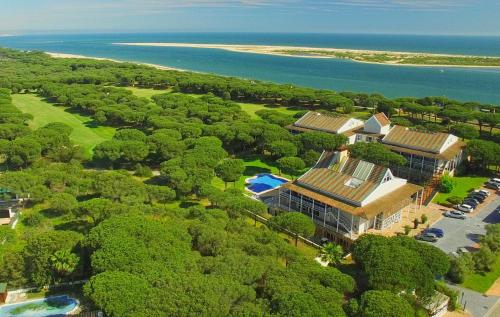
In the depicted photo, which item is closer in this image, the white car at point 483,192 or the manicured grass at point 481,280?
the manicured grass at point 481,280

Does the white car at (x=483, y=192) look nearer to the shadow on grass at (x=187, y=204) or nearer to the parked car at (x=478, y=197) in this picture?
the parked car at (x=478, y=197)

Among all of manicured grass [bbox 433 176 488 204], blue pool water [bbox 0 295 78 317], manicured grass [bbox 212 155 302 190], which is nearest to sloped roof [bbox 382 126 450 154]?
manicured grass [bbox 433 176 488 204]

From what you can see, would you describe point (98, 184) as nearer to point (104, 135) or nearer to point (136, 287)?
point (136, 287)

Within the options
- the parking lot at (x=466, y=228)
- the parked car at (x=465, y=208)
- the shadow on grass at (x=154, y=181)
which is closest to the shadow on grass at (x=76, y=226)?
the shadow on grass at (x=154, y=181)

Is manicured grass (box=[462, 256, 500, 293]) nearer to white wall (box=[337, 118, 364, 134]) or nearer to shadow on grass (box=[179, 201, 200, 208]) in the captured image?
shadow on grass (box=[179, 201, 200, 208])

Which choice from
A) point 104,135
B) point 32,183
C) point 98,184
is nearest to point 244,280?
point 98,184

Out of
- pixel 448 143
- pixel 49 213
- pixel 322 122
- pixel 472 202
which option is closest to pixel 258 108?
pixel 322 122
